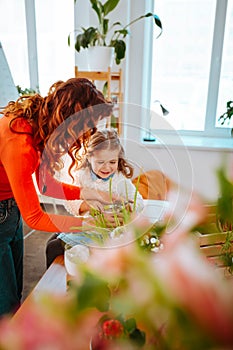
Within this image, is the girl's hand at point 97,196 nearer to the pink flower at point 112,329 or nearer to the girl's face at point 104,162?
the girl's face at point 104,162

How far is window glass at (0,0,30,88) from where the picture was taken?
125 inches

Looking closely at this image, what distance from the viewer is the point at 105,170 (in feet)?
2.99

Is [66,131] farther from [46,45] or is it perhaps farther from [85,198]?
[46,45]

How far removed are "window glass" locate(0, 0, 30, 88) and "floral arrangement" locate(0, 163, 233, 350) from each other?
3269mm

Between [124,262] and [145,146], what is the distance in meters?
0.61

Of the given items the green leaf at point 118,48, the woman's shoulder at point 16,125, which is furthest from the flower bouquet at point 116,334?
the green leaf at point 118,48

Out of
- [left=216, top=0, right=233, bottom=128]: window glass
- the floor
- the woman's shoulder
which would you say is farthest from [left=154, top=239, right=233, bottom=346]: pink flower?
Result: [left=216, top=0, right=233, bottom=128]: window glass

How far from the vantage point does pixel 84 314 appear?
25 cm

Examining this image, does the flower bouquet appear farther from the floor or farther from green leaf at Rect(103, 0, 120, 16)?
green leaf at Rect(103, 0, 120, 16)

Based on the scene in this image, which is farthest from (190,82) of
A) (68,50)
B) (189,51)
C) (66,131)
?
(66,131)

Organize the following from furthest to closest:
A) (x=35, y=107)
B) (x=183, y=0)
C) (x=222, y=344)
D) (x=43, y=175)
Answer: (x=183, y=0) → (x=35, y=107) → (x=43, y=175) → (x=222, y=344)

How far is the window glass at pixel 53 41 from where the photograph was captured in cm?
316

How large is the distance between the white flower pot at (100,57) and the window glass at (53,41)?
2.78 ft

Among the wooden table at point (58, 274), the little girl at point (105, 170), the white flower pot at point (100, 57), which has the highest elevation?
the white flower pot at point (100, 57)
